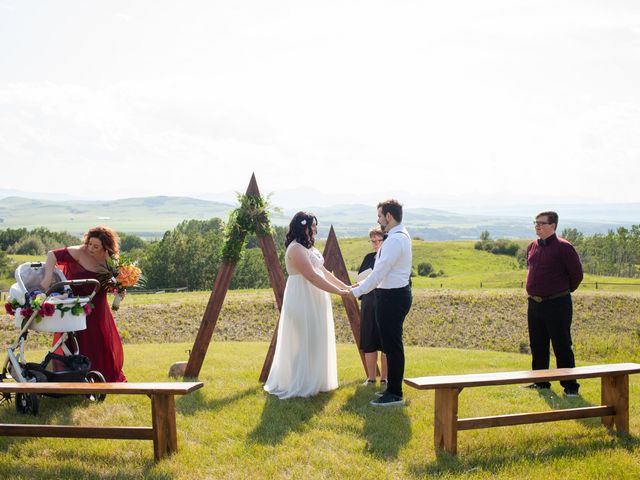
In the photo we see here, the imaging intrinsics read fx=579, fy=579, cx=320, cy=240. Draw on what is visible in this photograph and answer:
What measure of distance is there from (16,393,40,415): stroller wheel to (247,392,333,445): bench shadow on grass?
281 centimetres

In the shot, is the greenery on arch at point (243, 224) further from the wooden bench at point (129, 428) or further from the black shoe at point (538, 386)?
the black shoe at point (538, 386)

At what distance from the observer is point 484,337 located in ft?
64.7

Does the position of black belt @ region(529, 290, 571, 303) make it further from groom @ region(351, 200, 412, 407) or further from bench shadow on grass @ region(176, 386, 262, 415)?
bench shadow on grass @ region(176, 386, 262, 415)

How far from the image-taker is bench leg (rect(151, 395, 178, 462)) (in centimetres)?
586

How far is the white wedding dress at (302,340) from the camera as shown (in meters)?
8.31

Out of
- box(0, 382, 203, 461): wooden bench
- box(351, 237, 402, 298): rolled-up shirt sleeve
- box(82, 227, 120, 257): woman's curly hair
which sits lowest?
box(0, 382, 203, 461): wooden bench

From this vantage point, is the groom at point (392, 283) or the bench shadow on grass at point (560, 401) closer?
the groom at point (392, 283)

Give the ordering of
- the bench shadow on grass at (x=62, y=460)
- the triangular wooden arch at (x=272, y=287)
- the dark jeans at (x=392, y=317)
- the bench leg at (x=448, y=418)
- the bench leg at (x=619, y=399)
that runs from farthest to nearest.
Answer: the triangular wooden arch at (x=272, y=287), the dark jeans at (x=392, y=317), the bench leg at (x=619, y=399), the bench leg at (x=448, y=418), the bench shadow on grass at (x=62, y=460)

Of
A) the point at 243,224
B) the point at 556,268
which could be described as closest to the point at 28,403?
the point at 243,224

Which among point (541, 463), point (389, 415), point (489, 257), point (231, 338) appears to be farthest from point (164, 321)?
point (489, 257)

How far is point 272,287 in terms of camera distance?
962 cm

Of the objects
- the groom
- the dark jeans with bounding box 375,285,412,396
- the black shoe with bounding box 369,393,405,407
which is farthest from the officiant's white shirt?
the black shoe with bounding box 369,393,405,407

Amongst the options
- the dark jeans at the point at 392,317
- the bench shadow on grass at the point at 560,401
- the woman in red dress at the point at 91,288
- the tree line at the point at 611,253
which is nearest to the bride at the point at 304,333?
the dark jeans at the point at 392,317

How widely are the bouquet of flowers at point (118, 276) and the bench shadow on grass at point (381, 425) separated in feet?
11.4
